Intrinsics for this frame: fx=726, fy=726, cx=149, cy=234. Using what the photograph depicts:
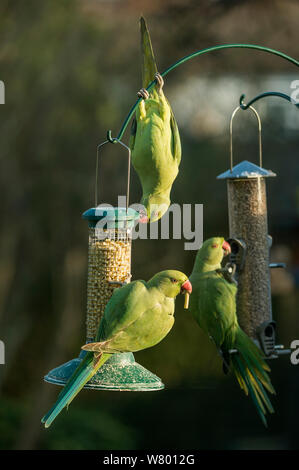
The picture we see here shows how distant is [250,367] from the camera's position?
4.26 meters

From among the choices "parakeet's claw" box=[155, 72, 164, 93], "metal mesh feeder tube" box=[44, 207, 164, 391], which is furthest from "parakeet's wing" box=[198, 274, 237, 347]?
"parakeet's claw" box=[155, 72, 164, 93]

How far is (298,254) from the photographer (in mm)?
10680

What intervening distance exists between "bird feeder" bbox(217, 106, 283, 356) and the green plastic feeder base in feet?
2.86

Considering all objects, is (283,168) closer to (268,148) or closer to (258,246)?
(268,148)

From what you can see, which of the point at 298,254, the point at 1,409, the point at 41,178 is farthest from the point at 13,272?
the point at 298,254

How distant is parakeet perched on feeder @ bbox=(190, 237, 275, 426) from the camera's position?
421cm

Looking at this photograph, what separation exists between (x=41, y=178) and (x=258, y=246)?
6.37 meters

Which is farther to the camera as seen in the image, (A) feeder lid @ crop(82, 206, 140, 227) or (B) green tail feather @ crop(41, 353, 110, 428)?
(A) feeder lid @ crop(82, 206, 140, 227)

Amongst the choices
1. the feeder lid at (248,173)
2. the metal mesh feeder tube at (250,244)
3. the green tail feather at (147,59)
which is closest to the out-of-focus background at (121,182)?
the green tail feather at (147,59)

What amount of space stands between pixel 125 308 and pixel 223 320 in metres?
0.68

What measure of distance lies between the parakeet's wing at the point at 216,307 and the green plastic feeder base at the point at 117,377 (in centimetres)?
43

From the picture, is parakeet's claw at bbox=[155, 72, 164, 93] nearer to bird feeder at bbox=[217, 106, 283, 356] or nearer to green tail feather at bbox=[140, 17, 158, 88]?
green tail feather at bbox=[140, 17, 158, 88]

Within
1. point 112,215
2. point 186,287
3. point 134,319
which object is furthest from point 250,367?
point 112,215

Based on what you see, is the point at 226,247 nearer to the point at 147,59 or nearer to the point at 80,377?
the point at 80,377
